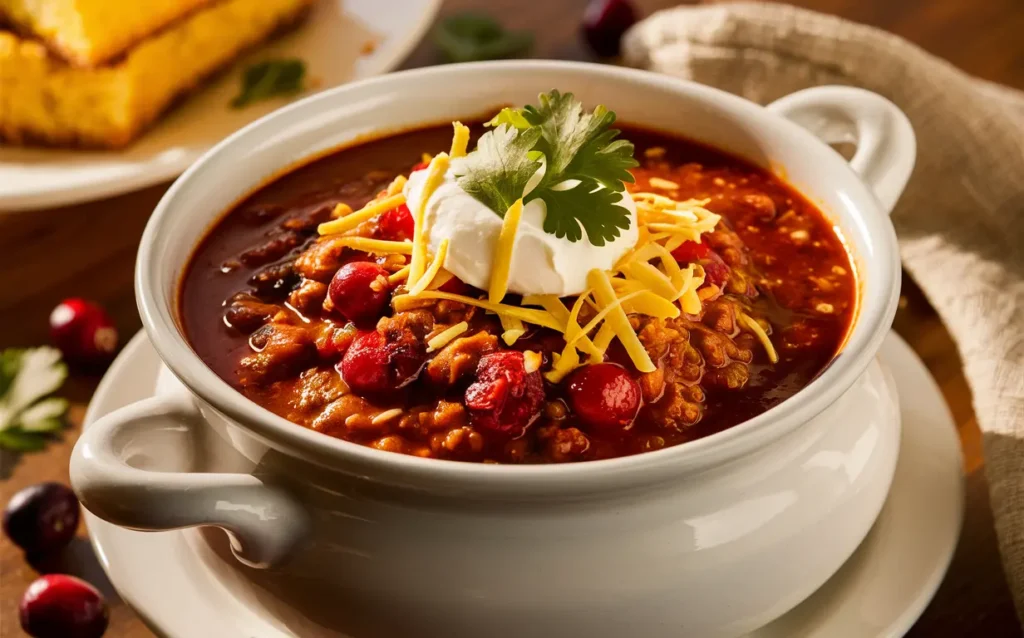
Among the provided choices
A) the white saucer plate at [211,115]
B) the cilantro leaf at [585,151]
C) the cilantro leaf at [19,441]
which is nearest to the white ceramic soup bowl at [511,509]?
the cilantro leaf at [585,151]

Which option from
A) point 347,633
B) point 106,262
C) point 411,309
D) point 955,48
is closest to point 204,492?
point 347,633

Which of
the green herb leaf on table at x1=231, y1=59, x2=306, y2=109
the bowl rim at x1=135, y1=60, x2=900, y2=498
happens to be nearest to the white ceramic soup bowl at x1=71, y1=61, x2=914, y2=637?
the bowl rim at x1=135, y1=60, x2=900, y2=498

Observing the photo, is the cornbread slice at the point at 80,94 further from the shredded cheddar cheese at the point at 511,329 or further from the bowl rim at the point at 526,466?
the shredded cheddar cheese at the point at 511,329

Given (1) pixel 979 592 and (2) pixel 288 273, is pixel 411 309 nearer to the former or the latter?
(2) pixel 288 273

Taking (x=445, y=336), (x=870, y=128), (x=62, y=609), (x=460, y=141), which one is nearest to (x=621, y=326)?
(x=445, y=336)

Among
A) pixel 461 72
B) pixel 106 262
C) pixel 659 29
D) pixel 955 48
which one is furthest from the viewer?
pixel 955 48

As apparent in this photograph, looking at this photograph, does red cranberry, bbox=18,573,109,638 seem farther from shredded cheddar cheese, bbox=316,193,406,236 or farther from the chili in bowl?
shredded cheddar cheese, bbox=316,193,406,236
